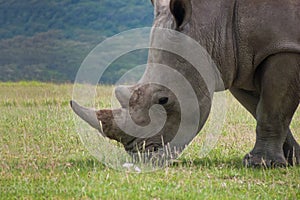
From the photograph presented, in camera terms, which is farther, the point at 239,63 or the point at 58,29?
the point at 58,29

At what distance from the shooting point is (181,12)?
915 centimetres

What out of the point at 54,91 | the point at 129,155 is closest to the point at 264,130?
the point at 129,155

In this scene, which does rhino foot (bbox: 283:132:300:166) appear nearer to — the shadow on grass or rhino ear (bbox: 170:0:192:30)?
the shadow on grass

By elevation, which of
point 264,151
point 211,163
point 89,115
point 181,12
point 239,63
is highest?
point 181,12

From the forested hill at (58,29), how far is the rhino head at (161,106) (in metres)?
76.0

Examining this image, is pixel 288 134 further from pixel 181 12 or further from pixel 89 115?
pixel 89 115

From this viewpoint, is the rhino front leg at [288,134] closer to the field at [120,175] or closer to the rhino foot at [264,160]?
the rhino foot at [264,160]

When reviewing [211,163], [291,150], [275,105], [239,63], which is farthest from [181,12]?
[291,150]

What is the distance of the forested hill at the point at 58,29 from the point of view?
94.2 m

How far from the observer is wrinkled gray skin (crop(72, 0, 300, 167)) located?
8945 mm

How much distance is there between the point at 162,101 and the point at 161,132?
326 mm

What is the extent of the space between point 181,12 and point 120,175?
1991mm

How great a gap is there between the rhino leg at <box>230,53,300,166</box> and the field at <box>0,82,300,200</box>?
193 millimetres

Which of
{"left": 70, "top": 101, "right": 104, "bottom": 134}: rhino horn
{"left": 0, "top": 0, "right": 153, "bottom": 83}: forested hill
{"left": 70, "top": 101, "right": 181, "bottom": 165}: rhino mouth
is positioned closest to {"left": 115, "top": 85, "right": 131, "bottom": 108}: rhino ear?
{"left": 70, "top": 101, "right": 181, "bottom": 165}: rhino mouth
